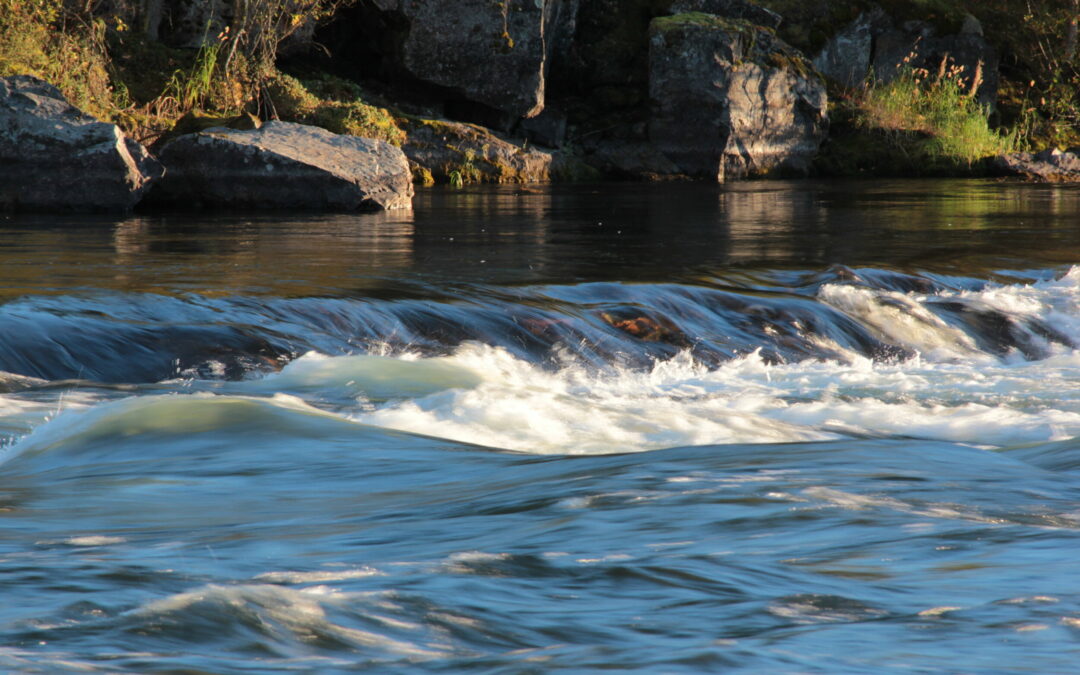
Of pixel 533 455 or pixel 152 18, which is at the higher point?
pixel 152 18

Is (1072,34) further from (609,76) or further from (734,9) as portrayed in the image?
(609,76)

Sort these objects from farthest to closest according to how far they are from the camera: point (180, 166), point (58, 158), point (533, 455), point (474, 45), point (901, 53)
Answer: point (901, 53), point (474, 45), point (180, 166), point (58, 158), point (533, 455)

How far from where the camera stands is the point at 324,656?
6.48 ft

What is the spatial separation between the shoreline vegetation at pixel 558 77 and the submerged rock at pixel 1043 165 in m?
0.65

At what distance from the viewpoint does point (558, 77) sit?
22969 millimetres

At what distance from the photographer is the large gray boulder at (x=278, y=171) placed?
12.9 m

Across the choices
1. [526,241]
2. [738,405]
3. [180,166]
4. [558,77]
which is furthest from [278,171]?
[558,77]

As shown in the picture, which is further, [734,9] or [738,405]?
[734,9]

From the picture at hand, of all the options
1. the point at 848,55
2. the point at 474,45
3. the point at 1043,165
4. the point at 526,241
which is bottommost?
the point at 526,241

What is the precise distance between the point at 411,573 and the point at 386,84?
62.2 ft

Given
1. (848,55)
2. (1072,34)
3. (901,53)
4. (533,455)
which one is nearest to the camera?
(533,455)

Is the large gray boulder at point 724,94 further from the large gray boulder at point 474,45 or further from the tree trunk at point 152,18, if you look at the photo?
the tree trunk at point 152,18

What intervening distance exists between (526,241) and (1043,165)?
15.1 m

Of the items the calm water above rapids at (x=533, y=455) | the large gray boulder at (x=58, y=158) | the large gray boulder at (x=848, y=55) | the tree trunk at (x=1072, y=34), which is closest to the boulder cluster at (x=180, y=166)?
the large gray boulder at (x=58, y=158)
